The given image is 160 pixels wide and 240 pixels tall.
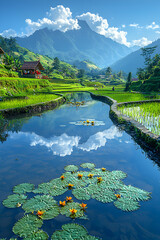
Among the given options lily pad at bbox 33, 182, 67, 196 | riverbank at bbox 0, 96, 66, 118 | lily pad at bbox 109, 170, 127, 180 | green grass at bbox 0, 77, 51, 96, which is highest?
green grass at bbox 0, 77, 51, 96

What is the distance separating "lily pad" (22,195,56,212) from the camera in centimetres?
384

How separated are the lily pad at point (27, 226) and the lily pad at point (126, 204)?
1954 millimetres

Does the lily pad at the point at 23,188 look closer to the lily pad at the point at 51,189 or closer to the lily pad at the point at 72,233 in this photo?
the lily pad at the point at 51,189

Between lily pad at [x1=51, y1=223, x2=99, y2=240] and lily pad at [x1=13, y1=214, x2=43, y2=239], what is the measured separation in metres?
0.45

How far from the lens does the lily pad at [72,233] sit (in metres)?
3.12

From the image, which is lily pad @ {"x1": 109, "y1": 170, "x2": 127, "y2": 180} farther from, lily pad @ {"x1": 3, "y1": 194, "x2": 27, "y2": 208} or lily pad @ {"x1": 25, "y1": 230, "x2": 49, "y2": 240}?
lily pad @ {"x1": 3, "y1": 194, "x2": 27, "y2": 208}

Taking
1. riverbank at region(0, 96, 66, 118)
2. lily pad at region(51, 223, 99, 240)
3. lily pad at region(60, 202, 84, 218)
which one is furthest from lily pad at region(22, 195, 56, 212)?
riverbank at region(0, 96, 66, 118)

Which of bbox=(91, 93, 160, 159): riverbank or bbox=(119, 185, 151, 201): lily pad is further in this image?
bbox=(91, 93, 160, 159): riverbank

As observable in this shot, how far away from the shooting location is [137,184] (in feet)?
15.9

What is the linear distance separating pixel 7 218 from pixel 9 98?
16.1 metres

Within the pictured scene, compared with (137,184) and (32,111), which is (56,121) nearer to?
(32,111)

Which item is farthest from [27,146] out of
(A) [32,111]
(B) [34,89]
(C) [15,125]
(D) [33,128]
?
(B) [34,89]

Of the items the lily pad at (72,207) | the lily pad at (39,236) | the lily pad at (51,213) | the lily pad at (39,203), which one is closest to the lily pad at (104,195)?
the lily pad at (72,207)

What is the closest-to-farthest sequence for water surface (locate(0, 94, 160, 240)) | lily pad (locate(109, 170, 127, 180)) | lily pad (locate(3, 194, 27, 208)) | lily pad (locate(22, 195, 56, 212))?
1. water surface (locate(0, 94, 160, 240))
2. lily pad (locate(22, 195, 56, 212))
3. lily pad (locate(3, 194, 27, 208))
4. lily pad (locate(109, 170, 127, 180))
